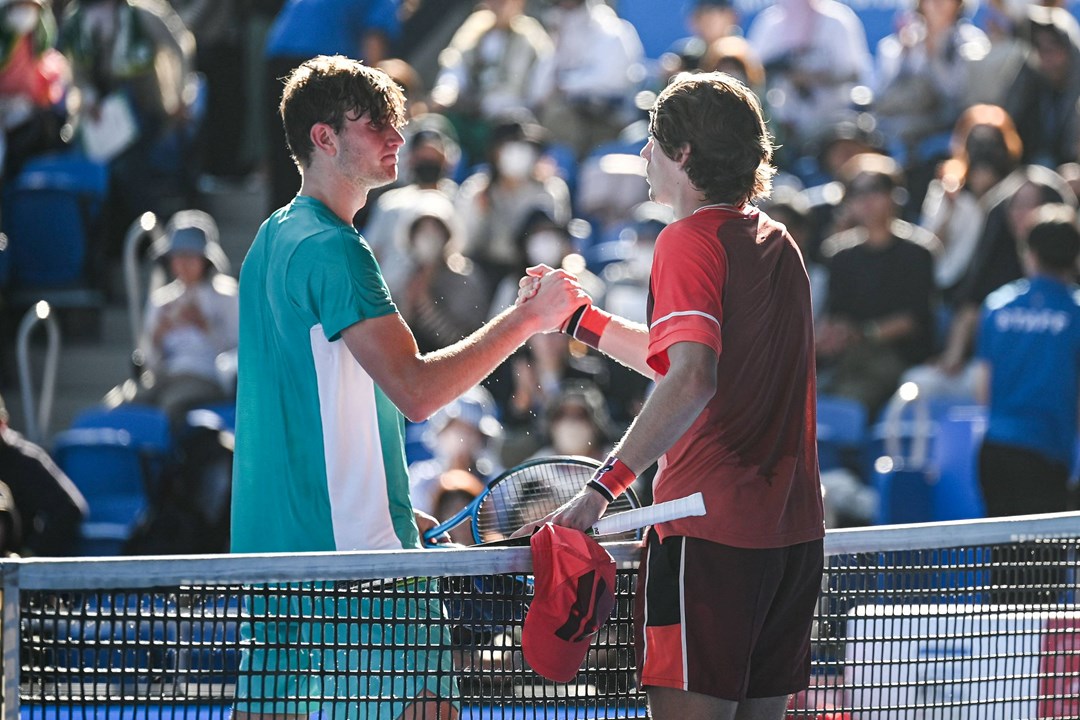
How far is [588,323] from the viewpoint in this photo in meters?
3.59

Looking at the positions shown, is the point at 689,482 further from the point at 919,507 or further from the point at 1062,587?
the point at 919,507

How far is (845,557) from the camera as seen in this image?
137 inches

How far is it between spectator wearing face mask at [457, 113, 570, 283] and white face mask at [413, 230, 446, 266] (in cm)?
71

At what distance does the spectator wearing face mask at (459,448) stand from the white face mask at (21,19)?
410 centimetres

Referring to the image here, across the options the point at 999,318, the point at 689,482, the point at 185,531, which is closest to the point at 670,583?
the point at 689,482

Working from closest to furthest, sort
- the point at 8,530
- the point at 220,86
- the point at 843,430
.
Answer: the point at 8,530, the point at 843,430, the point at 220,86

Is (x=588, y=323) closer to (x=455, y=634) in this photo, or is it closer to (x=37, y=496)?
(x=455, y=634)

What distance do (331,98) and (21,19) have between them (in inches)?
286

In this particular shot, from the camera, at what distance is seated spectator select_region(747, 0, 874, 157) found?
11227 millimetres

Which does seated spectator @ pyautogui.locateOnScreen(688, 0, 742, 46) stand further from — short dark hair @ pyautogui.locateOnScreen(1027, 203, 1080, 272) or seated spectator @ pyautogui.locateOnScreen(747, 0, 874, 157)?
short dark hair @ pyautogui.locateOnScreen(1027, 203, 1080, 272)

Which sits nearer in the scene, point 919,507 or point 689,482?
point 689,482

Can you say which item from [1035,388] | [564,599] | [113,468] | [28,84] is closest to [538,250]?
[113,468]

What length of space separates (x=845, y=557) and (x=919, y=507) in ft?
13.4

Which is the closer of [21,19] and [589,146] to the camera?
[21,19]
